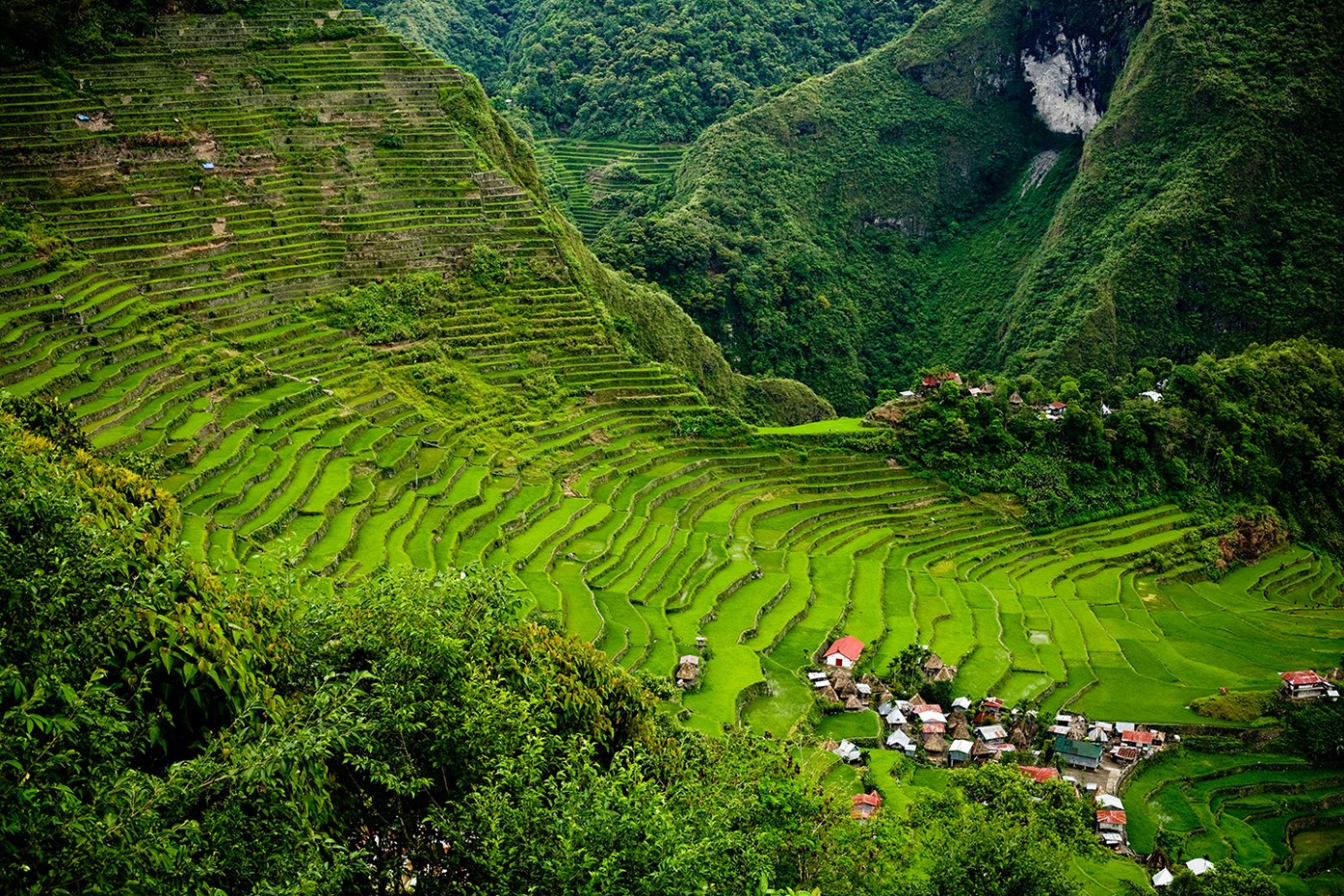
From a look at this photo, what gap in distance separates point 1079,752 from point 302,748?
19.4 m

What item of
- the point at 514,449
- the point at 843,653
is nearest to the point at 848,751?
the point at 843,653

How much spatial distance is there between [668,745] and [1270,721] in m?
18.8

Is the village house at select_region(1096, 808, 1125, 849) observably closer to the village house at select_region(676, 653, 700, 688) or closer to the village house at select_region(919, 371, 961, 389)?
the village house at select_region(676, 653, 700, 688)

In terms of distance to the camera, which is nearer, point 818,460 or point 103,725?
point 103,725

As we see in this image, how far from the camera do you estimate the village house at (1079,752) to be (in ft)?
68.3

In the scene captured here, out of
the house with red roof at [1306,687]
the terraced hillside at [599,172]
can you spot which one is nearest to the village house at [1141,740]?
the house with red roof at [1306,687]

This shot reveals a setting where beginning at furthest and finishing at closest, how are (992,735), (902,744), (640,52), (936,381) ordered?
(640,52) → (936,381) → (992,735) → (902,744)

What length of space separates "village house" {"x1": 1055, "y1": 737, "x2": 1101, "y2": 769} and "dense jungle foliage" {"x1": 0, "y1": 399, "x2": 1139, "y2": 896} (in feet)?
42.4

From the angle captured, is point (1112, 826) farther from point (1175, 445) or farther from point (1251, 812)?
point (1175, 445)

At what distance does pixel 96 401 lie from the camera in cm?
1892

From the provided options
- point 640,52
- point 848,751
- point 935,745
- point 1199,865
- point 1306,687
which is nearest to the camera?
point 1199,865

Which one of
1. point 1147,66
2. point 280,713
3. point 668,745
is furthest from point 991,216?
point 280,713

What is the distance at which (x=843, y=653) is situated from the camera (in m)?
22.1

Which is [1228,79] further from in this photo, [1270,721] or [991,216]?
[1270,721]
